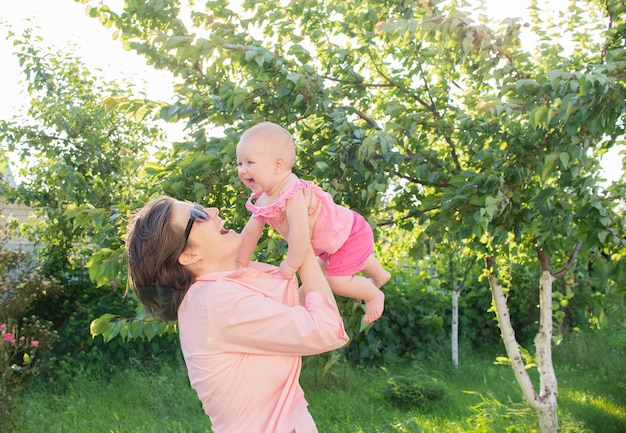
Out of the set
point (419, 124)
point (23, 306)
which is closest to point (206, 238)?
point (419, 124)

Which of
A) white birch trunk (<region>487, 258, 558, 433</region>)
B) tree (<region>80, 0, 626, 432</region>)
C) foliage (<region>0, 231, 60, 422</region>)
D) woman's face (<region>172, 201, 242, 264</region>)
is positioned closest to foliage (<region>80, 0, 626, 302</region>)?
tree (<region>80, 0, 626, 432</region>)

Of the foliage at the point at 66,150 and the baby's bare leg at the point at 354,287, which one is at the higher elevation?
the baby's bare leg at the point at 354,287

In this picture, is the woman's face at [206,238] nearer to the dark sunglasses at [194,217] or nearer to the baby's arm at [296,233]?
the dark sunglasses at [194,217]

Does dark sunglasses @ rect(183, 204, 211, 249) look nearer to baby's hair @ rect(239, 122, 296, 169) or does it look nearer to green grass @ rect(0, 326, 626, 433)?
baby's hair @ rect(239, 122, 296, 169)

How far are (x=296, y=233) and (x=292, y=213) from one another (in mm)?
68

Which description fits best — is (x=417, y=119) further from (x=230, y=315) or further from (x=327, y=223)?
(x=230, y=315)

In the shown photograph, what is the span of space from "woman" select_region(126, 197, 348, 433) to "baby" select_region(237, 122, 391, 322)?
6.5 inches

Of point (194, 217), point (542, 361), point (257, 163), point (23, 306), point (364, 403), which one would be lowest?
point (23, 306)

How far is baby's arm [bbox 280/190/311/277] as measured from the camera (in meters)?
1.91

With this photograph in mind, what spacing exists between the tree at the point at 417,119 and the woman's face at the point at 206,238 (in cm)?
105

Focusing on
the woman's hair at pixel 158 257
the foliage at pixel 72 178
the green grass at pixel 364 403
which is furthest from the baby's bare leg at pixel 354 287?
the foliage at pixel 72 178

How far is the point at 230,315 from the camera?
67.6 inches

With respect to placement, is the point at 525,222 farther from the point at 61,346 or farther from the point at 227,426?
the point at 61,346

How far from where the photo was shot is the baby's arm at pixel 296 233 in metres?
1.91
